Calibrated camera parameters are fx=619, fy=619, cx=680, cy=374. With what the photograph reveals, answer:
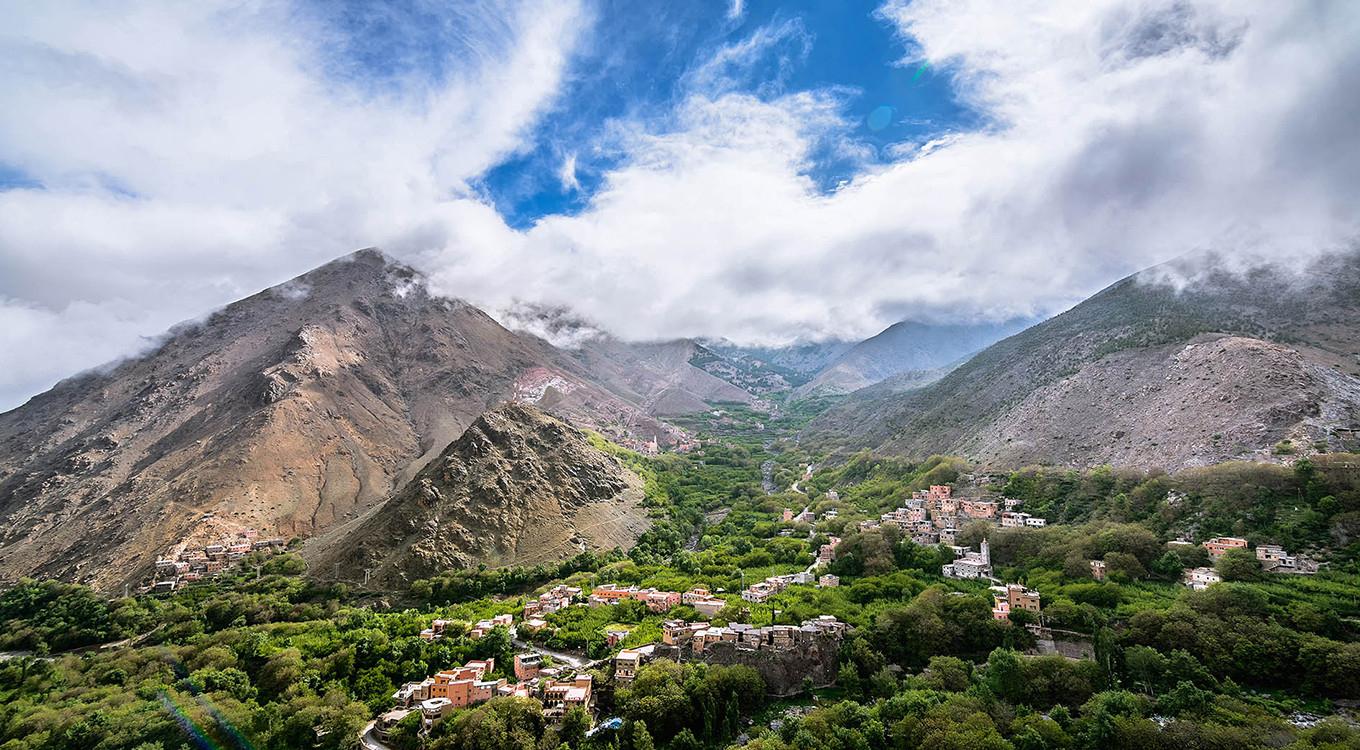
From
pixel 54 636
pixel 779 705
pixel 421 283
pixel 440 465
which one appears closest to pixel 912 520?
pixel 779 705

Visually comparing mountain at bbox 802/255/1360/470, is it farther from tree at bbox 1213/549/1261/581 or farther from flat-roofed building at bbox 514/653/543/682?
flat-roofed building at bbox 514/653/543/682

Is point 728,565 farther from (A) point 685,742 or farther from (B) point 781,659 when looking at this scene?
(A) point 685,742

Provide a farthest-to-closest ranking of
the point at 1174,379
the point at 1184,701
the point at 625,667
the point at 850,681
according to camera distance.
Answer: the point at 1174,379 < the point at 625,667 < the point at 850,681 < the point at 1184,701

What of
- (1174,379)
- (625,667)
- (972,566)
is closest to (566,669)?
(625,667)

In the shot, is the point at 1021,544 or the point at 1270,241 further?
the point at 1270,241

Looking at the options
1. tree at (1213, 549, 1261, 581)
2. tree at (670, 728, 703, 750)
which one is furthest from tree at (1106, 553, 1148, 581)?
tree at (670, 728, 703, 750)

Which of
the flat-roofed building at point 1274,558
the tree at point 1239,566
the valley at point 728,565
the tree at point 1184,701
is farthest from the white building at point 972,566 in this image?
the tree at point 1184,701

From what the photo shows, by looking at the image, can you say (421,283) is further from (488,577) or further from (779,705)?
(779,705)
